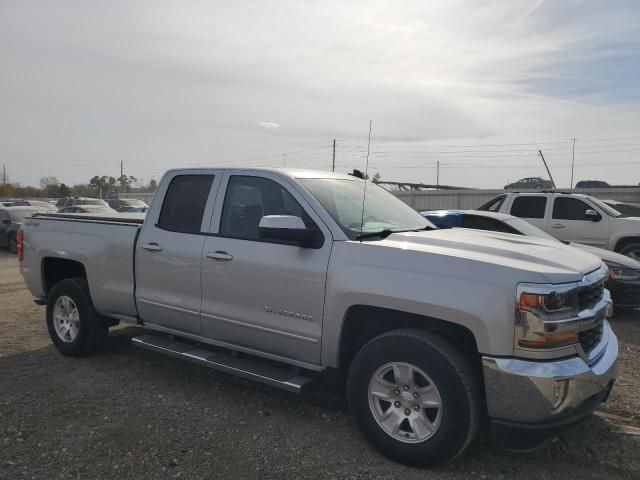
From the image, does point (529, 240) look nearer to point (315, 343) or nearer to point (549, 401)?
point (549, 401)

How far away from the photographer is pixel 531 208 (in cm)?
1127

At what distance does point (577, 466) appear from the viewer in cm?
342

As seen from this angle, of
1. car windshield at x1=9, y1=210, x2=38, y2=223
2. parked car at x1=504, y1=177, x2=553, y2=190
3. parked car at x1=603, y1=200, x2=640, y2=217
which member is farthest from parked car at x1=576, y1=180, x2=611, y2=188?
car windshield at x1=9, y1=210, x2=38, y2=223

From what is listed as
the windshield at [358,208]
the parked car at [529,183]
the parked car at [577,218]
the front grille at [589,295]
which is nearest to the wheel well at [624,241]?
the parked car at [577,218]

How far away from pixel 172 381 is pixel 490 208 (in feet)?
28.8

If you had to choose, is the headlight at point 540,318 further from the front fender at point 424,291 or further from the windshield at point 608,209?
the windshield at point 608,209

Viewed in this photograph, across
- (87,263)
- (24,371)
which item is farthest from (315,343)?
(24,371)

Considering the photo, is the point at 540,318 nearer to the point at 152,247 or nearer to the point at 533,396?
the point at 533,396

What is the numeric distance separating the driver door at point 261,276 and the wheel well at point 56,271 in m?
2.21

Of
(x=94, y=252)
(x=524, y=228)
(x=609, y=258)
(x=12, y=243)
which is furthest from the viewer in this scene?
(x=12, y=243)

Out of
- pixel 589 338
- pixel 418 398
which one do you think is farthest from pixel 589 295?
pixel 418 398

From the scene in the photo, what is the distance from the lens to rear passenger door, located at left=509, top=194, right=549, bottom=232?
1115 cm

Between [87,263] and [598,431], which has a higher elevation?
[87,263]

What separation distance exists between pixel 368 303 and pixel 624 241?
881 cm
